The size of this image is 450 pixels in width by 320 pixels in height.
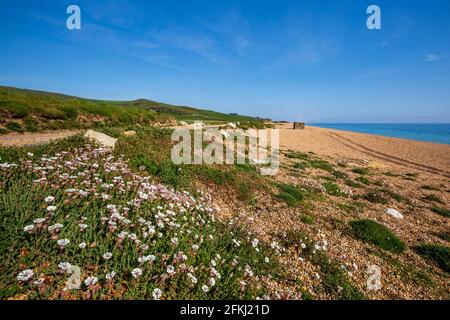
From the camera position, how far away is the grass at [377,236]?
23.0 feet

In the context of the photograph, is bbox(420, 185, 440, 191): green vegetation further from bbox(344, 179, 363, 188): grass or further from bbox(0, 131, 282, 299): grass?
bbox(0, 131, 282, 299): grass

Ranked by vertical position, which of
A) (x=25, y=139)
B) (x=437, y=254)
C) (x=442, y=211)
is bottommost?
(x=437, y=254)

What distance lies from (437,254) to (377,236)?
4.77 ft

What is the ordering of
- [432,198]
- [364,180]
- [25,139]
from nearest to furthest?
[25,139] < [432,198] < [364,180]

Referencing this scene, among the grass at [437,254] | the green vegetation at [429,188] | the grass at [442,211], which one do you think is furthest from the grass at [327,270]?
the green vegetation at [429,188]

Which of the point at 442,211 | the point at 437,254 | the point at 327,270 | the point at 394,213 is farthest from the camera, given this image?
the point at 442,211

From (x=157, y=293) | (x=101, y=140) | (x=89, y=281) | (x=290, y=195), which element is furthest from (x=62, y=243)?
(x=290, y=195)

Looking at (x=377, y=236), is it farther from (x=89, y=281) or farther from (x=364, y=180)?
(x=364, y=180)

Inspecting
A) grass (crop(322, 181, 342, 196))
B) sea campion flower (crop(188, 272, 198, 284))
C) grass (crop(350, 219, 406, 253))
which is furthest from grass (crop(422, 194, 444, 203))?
sea campion flower (crop(188, 272, 198, 284))

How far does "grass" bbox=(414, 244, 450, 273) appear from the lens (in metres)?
6.37

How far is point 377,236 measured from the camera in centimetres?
730

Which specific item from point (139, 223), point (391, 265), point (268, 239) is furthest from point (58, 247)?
point (391, 265)

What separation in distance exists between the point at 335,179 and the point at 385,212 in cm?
462

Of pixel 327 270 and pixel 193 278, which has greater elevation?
pixel 193 278
